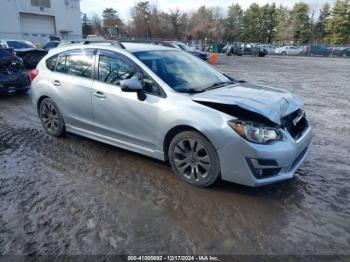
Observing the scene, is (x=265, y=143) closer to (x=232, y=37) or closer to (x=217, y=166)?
(x=217, y=166)

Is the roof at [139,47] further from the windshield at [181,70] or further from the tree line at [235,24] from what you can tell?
the tree line at [235,24]

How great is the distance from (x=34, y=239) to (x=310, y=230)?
2685 mm

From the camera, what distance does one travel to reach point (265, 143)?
3.36 m

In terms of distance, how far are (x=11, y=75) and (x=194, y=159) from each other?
25.6 ft

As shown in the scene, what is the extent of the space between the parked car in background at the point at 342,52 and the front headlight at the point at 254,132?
49.1 metres

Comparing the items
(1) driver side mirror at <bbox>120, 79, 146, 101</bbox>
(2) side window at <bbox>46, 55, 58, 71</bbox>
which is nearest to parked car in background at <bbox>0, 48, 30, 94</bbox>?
(2) side window at <bbox>46, 55, 58, 71</bbox>

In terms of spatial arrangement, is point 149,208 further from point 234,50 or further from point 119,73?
point 234,50

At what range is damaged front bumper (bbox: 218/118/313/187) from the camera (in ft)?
10.9

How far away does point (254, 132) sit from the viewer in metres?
3.37

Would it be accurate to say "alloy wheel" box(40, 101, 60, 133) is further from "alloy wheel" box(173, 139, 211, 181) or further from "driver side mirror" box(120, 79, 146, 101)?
"alloy wheel" box(173, 139, 211, 181)

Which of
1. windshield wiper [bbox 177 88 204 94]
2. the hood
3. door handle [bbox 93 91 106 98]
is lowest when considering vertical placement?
door handle [bbox 93 91 106 98]

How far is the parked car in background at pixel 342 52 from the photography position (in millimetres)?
44875

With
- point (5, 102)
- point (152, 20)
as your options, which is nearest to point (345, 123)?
point (5, 102)

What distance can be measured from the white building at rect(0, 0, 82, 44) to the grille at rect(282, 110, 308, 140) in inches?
1801
